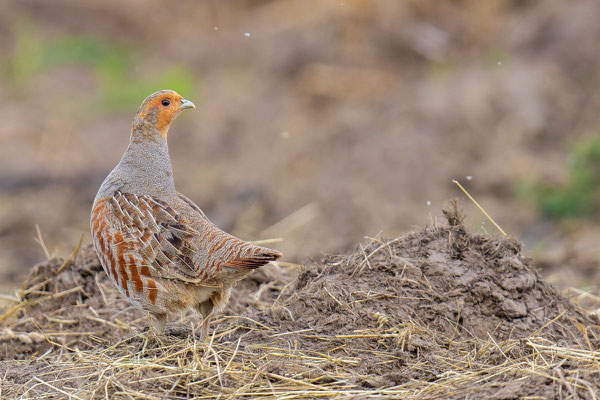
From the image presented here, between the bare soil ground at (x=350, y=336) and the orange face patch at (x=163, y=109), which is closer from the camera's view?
the bare soil ground at (x=350, y=336)

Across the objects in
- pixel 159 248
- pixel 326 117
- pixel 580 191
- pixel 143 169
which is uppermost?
pixel 326 117

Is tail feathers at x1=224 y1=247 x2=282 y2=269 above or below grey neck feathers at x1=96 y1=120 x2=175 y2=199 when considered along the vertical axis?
below

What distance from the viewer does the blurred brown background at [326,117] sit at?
979 cm

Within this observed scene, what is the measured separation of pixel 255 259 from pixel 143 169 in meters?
1.04

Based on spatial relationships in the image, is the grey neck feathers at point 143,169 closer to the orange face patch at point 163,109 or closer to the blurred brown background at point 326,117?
the orange face patch at point 163,109

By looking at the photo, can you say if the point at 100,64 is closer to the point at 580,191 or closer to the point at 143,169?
the point at 580,191

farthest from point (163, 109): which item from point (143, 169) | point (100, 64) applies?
point (100, 64)

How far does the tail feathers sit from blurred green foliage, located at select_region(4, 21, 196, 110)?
8985mm

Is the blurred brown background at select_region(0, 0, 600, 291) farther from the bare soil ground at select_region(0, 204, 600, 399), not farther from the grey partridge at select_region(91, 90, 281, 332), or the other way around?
the grey partridge at select_region(91, 90, 281, 332)

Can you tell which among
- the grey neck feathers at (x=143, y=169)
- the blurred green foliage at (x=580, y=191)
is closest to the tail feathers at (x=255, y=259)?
the grey neck feathers at (x=143, y=169)

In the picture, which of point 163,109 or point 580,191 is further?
point 580,191

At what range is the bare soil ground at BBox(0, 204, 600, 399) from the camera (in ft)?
12.6

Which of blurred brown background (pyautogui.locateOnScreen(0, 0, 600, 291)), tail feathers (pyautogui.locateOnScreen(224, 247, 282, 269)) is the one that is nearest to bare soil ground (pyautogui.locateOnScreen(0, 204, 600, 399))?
tail feathers (pyautogui.locateOnScreen(224, 247, 282, 269))

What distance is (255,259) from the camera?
13.6 ft
